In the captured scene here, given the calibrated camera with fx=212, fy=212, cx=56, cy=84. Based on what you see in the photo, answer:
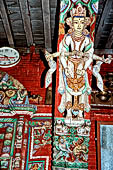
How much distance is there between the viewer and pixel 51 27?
4.47 meters

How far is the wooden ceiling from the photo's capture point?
398 cm

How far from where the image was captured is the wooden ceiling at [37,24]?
3.98 m

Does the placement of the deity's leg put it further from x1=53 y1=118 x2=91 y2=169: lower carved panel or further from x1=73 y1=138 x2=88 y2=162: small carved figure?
x1=73 y1=138 x2=88 y2=162: small carved figure

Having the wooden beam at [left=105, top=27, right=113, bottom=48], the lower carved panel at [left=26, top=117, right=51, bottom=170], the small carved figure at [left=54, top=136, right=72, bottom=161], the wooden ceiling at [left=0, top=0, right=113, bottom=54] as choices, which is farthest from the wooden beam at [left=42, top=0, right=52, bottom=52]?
the small carved figure at [left=54, top=136, right=72, bottom=161]

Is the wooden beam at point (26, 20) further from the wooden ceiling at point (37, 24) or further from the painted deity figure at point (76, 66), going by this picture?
the painted deity figure at point (76, 66)

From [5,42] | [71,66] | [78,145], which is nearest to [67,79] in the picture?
[71,66]

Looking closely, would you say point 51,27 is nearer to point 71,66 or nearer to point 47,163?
point 71,66

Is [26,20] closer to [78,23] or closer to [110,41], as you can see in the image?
[78,23]

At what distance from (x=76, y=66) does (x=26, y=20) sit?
1577 mm

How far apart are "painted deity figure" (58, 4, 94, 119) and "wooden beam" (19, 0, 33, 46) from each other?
0.98m

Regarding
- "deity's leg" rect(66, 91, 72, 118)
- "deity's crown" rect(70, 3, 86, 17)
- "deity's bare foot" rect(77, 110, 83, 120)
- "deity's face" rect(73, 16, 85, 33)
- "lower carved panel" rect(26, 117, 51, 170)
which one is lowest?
"lower carved panel" rect(26, 117, 51, 170)

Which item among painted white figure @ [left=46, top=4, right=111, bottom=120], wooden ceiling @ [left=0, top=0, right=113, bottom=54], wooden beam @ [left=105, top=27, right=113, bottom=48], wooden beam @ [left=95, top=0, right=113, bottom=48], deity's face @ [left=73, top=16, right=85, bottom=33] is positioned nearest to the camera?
painted white figure @ [left=46, top=4, right=111, bottom=120]

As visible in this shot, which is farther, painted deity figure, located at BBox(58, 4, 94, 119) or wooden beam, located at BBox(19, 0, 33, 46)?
wooden beam, located at BBox(19, 0, 33, 46)

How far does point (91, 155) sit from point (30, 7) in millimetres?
3059
